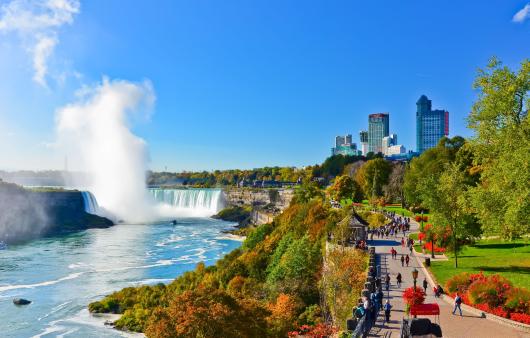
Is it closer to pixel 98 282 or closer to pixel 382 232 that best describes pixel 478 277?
pixel 382 232

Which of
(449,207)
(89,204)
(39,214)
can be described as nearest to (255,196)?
(89,204)

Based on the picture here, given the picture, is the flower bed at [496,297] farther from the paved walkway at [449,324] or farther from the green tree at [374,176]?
the green tree at [374,176]

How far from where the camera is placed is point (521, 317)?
15805 mm

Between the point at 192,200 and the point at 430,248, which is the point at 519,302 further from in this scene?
the point at 192,200

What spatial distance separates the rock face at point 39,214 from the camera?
7338 centimetres

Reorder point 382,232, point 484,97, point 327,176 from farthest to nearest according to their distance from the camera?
point 327,176, point 382,232, point 484,97

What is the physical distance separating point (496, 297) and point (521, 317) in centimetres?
169

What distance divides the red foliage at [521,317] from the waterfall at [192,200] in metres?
94.0

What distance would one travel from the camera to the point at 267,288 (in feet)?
93.1

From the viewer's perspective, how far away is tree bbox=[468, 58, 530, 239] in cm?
1847

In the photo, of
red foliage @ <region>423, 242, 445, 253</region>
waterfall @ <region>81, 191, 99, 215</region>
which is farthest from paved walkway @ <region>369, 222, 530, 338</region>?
waterfall @ <region>81, 191, 99, 215</region>

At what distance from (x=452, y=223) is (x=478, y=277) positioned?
7.77 meters

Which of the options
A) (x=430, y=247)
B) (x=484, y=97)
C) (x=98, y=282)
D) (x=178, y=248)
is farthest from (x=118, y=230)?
(x=484, y=97)

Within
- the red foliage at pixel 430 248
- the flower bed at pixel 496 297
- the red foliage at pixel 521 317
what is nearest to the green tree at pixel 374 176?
the red foliage at pixel 430 248
